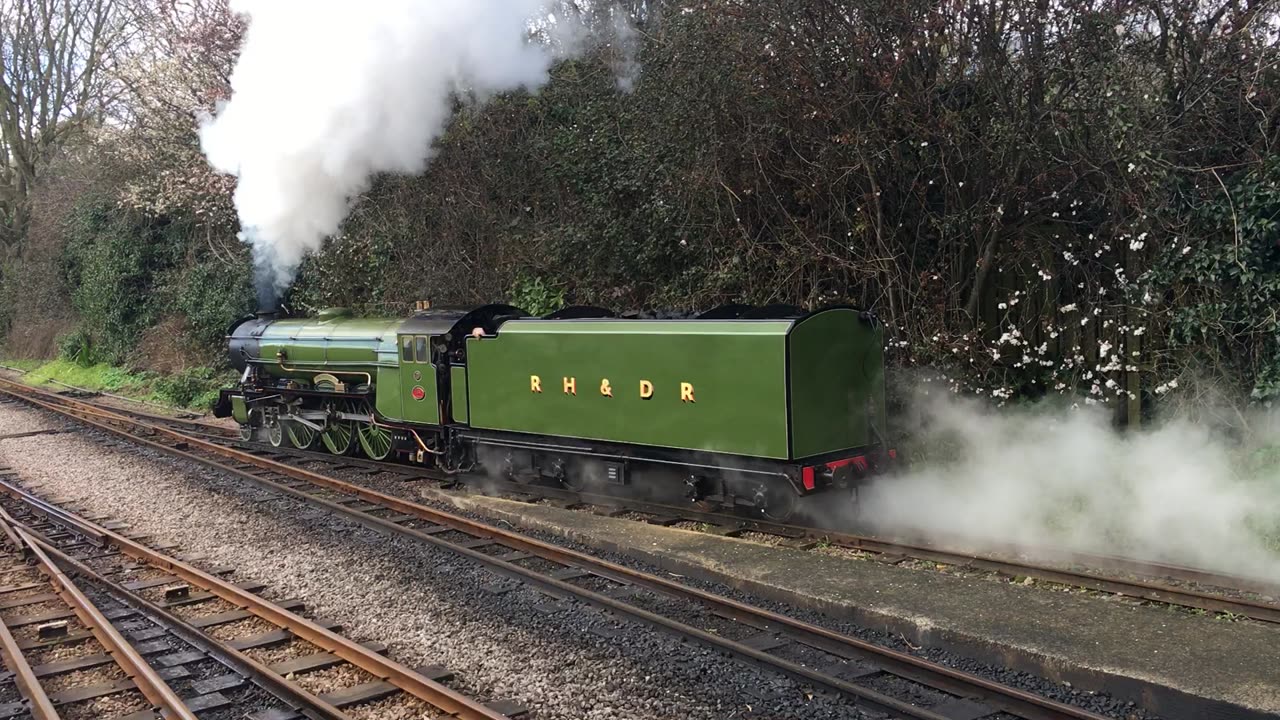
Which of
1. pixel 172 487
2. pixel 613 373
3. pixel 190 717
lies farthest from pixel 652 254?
pixel 190 717

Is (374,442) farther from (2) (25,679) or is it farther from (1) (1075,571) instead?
(1) (1075,571)

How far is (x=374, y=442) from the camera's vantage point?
12586 millimetres

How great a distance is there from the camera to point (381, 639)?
612 cm

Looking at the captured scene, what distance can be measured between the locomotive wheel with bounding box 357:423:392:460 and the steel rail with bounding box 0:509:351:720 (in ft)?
14.3

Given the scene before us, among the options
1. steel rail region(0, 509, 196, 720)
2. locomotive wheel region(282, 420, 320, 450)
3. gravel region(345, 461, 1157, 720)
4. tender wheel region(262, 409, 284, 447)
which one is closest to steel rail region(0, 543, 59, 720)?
steel rail region(0, 509, 196, 720)

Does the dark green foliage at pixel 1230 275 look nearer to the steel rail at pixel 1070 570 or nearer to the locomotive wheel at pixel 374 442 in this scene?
the steel rail at pixel 1070 570

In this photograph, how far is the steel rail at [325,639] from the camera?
4914 mm

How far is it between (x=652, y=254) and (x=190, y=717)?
862 cm

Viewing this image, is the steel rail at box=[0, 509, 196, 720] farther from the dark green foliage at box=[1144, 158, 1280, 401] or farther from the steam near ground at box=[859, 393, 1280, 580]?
the dark green foliage at box=[1144, 158, 1280, 401]

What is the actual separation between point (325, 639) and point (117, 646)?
133 cm

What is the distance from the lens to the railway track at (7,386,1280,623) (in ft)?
19.9

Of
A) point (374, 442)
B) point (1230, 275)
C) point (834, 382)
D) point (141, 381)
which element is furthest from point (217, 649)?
point (141, 381)

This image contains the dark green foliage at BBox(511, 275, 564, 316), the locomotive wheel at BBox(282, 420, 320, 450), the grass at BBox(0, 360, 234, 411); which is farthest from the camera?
the grass at BBox(0, 360, 234, 411)

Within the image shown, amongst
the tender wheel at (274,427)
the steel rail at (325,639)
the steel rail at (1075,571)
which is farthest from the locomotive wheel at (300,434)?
the steel rail at (1075,571)
